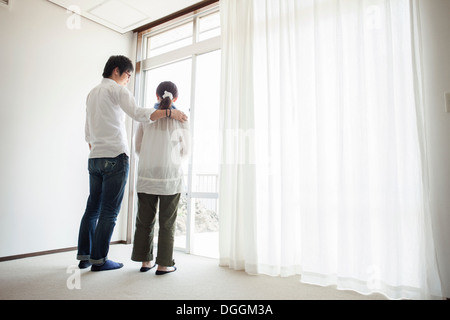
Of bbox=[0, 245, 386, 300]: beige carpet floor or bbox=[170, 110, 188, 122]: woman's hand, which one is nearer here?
bbox=[0, 245, 386, 300]: beige carpet floor

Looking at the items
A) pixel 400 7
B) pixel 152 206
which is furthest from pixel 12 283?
pixel 400 7

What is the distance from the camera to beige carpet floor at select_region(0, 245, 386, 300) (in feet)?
4.61

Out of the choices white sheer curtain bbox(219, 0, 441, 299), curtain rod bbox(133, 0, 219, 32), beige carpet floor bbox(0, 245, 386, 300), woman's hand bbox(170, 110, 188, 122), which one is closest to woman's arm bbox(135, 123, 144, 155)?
woman's hand bbox(170, 110, 188, 122)

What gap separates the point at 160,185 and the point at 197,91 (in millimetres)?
1278

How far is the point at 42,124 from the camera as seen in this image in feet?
7.72

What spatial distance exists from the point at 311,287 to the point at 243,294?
1.38ft

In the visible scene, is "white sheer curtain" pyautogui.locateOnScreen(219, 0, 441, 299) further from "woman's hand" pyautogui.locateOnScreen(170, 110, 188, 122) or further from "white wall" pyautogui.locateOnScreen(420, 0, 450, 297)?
"woman's hand" pyautogui.locateOnScreen(170, 110, 188, 122)

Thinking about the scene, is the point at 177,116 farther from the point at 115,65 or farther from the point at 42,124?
the point at 42,124

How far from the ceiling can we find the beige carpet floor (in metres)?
2.23

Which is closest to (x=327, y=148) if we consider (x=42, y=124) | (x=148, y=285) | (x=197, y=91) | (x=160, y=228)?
(x=160, y=228)

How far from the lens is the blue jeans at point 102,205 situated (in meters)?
1.78

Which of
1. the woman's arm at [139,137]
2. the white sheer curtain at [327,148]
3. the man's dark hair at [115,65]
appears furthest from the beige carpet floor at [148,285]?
the man's dark hair at [115,65]

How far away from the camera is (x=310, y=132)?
171 cm

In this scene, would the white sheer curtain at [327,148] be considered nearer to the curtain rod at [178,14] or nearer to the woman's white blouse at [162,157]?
the woman's white blouse at [162,157]
